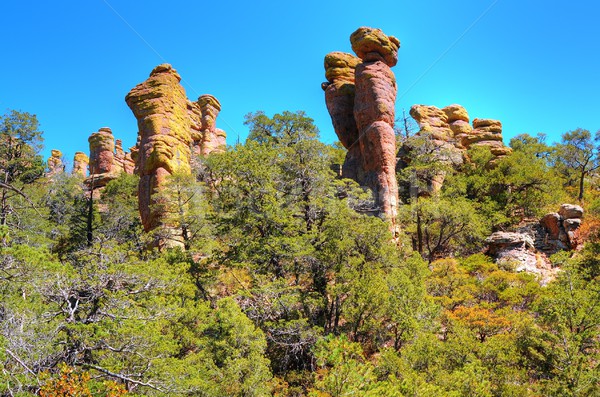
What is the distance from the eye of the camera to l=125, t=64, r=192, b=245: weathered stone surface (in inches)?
951

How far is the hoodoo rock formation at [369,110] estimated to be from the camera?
89.9 feet

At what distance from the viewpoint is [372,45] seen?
30578 millimetres

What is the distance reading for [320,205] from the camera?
A: 16.6 meters

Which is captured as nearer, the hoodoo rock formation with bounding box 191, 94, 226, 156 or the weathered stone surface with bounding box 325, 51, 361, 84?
the weathered stone surface with bounding box 325, 51, 361, 84

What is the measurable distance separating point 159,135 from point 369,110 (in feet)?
50.2

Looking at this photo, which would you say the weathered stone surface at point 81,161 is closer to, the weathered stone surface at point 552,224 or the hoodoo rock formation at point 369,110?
the hoodoo rock formation at point 369,110

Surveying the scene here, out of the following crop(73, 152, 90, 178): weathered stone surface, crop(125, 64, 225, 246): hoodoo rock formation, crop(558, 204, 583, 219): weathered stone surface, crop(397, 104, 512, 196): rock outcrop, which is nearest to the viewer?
crop(558, 204, 583, 219): weathered stone surface

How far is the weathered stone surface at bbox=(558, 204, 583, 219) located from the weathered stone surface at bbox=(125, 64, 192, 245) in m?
23.8

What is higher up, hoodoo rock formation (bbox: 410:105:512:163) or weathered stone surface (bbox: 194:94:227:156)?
weathered stone surface (bbox: 194:94:227:156)

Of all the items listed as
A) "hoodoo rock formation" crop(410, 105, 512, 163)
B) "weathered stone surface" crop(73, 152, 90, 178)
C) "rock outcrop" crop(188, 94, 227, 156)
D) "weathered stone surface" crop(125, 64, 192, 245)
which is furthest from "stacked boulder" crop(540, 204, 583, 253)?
"weathered stone surface" crop(73, 152, 90, 178)

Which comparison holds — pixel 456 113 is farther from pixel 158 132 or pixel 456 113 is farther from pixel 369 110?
pixel 158 132

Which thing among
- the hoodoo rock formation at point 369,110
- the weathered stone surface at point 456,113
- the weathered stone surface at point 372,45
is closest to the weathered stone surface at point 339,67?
the hoodoo rock formation at point 369,110

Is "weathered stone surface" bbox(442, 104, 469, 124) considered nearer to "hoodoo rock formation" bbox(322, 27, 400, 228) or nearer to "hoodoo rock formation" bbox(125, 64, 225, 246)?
"hoodoo rock formation" bbox(322, 27, 400, 228)

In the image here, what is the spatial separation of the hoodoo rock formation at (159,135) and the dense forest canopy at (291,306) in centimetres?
171
